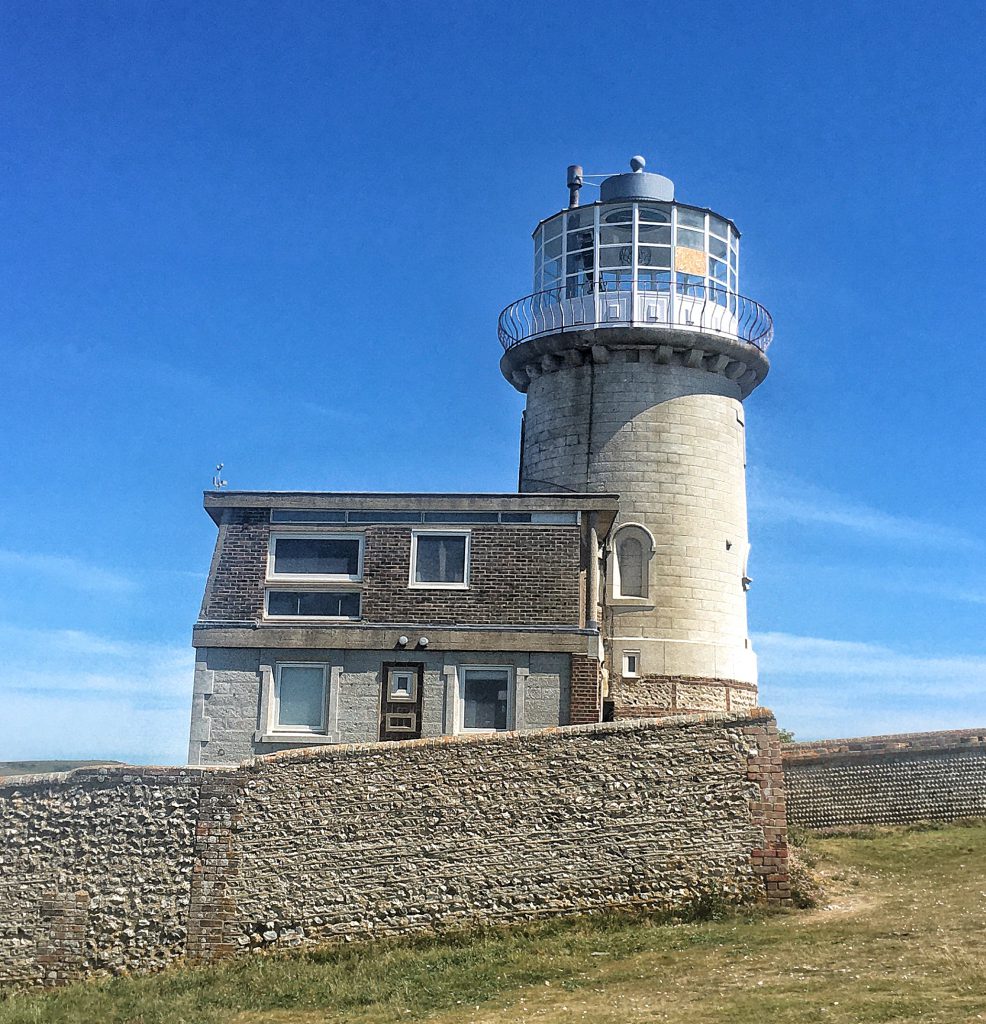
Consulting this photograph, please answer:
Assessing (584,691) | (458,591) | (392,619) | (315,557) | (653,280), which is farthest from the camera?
(653,280)

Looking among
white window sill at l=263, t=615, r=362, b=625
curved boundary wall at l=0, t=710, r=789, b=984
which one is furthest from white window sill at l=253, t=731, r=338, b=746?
curved boundary wall at l=0, t=710, r=789, b=984

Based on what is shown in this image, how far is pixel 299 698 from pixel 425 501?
4.33 m

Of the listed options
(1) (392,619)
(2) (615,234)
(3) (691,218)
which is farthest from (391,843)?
(3) (691,218)

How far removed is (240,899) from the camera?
17641mm

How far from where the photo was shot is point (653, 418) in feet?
95.5

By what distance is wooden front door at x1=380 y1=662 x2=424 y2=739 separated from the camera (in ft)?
71.8

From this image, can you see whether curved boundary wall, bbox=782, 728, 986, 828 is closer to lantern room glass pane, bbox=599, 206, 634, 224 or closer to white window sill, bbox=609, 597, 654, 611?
white window sill, bbox=609, 597, 654, 611

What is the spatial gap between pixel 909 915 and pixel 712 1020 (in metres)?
4.70

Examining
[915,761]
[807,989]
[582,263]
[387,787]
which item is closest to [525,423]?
[582,263]

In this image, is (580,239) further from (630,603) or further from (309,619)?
(309,619)

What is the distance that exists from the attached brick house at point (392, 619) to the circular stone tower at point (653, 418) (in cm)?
543

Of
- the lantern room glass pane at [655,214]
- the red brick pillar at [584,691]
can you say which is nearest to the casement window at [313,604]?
the red brick pillar at [584,691]

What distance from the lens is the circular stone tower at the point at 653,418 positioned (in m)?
28.0

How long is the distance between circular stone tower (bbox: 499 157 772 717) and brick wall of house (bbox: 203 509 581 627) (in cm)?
532
